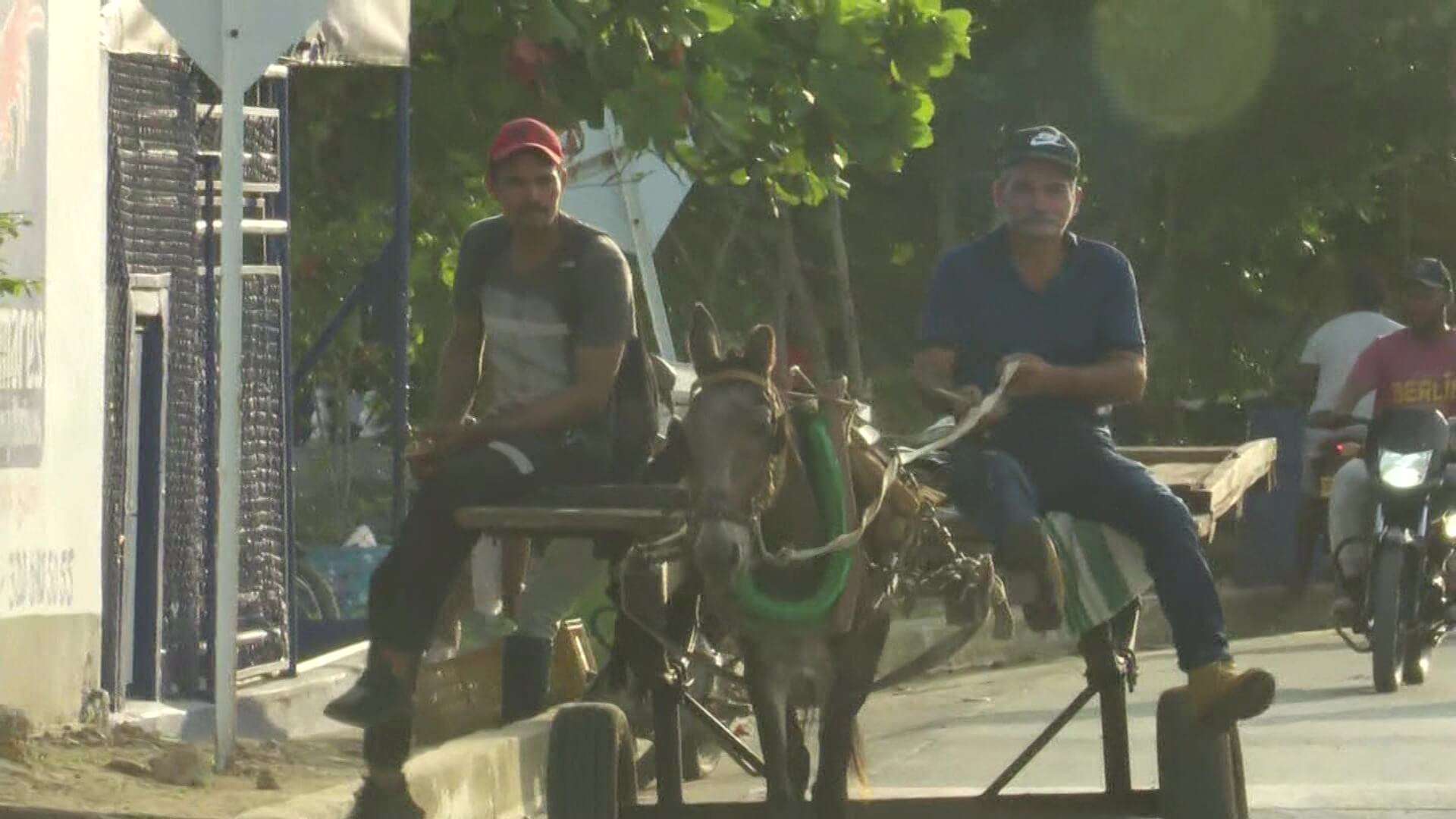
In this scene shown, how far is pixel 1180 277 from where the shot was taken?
27328mm

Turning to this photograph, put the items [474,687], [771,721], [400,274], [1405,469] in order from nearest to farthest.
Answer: [771,721] → [474,687] → [400,274] → [1405,469]

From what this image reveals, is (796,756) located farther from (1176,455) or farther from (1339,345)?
(1339,345)

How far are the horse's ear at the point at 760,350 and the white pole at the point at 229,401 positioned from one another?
309 centimetres

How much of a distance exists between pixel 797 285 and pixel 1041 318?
17.8 m

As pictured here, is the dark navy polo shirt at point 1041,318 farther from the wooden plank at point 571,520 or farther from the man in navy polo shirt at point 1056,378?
the wooden plank at point 571,520

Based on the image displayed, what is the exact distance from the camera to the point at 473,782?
10.2 meters

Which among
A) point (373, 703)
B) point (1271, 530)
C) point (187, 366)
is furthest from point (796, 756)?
point (1271, 530)

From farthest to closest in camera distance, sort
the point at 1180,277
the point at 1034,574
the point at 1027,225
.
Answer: the point at 1180,277, the point at 1027,225, the point at 1034,574

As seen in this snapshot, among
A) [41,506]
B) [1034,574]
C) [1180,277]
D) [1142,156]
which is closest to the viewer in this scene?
[1034,574]

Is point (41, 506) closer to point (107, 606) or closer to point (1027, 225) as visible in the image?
point (107, 606)

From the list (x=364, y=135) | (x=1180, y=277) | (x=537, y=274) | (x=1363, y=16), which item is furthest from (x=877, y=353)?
(x=537, y=274)

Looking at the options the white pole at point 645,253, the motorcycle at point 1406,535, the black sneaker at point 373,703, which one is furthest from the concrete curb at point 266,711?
the motorcycle at point 1406,535

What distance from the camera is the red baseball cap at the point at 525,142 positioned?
9023mm

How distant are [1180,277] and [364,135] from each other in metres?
11.3
